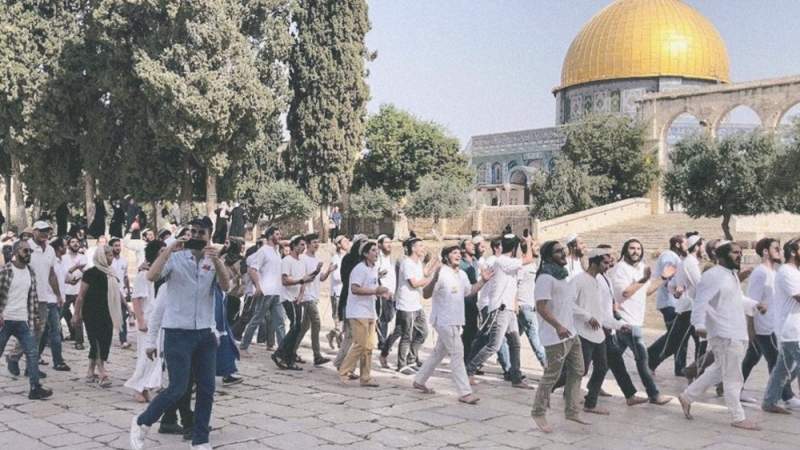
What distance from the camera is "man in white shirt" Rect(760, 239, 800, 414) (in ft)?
22.6

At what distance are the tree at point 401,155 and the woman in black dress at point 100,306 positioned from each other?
3089cm

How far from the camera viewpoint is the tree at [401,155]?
39.6 metres

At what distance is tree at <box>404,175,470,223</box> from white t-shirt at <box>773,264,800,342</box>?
29.1 meters

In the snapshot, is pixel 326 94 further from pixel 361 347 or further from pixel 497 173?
pixel 497 173

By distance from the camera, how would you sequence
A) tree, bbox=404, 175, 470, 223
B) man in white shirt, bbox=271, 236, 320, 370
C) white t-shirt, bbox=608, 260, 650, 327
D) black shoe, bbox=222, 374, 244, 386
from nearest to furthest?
white t-shirt, bbox=608, 260, 650, 327 < black shoe, bbox=222, 374, 244, 386 < man in white shirt, bbox=271, 236, 320, 370 < tree, bbox=404, 175, 470, 223

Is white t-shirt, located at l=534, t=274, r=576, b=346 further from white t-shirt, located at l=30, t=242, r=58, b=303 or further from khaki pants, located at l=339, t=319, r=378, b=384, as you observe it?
white t-shirt, located at l=30, t=242, r=58, b=303

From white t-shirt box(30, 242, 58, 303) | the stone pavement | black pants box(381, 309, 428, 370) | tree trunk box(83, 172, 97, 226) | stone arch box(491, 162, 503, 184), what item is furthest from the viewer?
stone arch box(491, 162, 503, 184)

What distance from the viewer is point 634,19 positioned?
170 feet

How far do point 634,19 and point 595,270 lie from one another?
49.1m

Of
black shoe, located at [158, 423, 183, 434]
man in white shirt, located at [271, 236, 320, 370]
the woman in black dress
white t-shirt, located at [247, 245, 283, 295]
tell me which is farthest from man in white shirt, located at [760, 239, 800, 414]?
the woman in black dress

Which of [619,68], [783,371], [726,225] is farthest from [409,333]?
[619,68]

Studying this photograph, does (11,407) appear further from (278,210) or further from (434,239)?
(434,239)

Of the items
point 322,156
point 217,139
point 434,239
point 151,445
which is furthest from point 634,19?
point 151,445

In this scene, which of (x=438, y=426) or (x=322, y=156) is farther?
(x=322, y=156)
